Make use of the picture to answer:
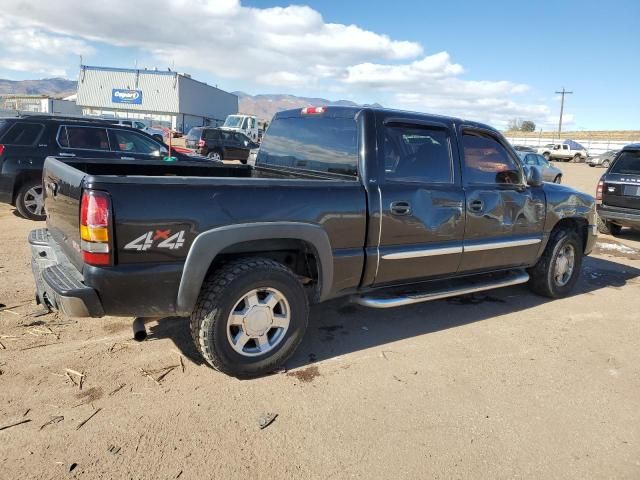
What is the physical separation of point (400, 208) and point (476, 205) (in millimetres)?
938

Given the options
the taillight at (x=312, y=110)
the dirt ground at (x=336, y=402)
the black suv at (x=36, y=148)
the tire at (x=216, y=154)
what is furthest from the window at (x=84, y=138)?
the tire at (x=216, y=154)

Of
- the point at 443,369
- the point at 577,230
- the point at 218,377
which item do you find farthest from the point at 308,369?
the point at 577,230

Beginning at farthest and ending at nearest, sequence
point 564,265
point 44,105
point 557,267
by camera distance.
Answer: point 44,105
point 564,265
point 557,267

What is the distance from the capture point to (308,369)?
3561 millimetres

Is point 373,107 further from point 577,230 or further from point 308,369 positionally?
point 577,230

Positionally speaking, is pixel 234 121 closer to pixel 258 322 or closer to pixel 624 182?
pixel 624 182

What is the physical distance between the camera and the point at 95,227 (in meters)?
2.71

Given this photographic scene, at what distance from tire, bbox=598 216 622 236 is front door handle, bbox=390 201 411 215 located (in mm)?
7780

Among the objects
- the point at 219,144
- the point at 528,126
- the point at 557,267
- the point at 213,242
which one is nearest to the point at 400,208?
the point at 213,242

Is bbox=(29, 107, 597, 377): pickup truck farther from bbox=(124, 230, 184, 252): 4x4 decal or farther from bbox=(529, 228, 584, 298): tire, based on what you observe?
bbox=(529, 228, 584, 298): tire

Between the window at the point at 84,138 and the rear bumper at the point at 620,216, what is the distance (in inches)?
360

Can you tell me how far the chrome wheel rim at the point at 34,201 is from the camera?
7879mm

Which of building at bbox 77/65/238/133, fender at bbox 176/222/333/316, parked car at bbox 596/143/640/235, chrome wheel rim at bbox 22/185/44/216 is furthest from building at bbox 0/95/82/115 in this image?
fender at bbox 176/222/333/316

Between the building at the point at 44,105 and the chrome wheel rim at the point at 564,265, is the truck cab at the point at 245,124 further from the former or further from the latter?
the building at the point at 44,105
